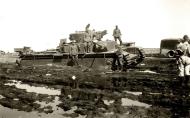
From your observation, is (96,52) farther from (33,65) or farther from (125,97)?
(125,97)

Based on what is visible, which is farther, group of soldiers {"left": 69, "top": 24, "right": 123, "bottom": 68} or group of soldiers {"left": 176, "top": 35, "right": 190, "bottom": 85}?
group of soldiers {"left": 69, "top": 24, "right": 123, "bottom": 68}

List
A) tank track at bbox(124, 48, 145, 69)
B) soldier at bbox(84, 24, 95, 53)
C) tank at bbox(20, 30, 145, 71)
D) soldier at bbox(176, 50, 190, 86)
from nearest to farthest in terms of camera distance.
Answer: soldier at bbox(176, 50, 190, 86) < tank track at bbox(124, 48, 145, 69) < tank at bbox(20, 30, 145, 71) < soldier at bbox(84, 24, 95, 53)

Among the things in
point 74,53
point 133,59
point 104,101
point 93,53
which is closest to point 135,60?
point 133,59

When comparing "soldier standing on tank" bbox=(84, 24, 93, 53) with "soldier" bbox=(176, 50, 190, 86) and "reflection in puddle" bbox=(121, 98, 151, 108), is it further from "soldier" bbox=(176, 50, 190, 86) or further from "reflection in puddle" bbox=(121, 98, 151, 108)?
"reflection in puddle" bbox=(121, 98, 151, 108)

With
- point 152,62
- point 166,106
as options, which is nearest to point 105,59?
point 152,62

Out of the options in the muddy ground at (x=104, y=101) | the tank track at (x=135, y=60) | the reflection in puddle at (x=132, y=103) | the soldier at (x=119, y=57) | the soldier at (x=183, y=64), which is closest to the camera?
the muddy ground at (x=104, y=101)

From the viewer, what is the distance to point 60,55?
81.5 feet

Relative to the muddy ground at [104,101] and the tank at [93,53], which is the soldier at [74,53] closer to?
the tank at [93,53]

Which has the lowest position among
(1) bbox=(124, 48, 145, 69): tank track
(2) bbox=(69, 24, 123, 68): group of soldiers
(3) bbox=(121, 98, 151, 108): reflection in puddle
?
(3) bbox=(121, 98, 151, 108): reflection in puddle

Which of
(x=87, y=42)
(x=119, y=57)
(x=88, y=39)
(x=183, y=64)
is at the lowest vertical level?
(x=183, y=64)

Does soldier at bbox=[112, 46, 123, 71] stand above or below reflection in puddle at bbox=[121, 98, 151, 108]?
above

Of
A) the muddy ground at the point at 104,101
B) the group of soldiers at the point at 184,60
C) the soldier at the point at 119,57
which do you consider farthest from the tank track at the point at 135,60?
the group of soldiers at the point at 184,60

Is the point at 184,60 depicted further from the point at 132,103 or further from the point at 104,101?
the point at 104,101

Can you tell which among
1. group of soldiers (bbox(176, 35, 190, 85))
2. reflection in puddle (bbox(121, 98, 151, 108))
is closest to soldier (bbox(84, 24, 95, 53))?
group of soldiers (bbox(176, 35, 190, 85))
